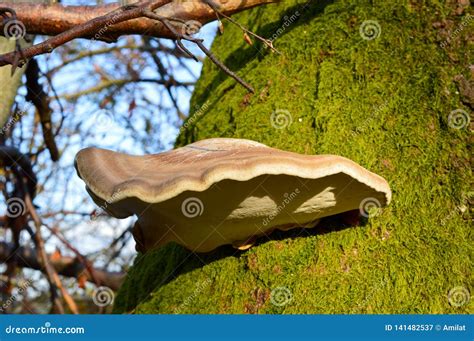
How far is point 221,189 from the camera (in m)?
1.68

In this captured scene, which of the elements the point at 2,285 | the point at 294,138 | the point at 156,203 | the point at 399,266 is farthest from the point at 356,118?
the point at 2,285

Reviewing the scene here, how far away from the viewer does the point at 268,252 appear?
203 centimetres

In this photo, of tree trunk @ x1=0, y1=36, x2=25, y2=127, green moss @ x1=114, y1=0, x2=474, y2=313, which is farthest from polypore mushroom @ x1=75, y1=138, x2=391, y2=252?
tree trunk @ x1=0, y1=36, x2=25, y2=127

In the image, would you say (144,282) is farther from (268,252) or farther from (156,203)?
(156,203)

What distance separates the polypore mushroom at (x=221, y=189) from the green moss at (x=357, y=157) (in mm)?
134

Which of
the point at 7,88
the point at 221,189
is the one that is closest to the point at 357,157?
the point at 221,189

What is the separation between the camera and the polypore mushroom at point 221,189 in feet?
5.20

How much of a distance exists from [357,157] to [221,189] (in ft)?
2.15

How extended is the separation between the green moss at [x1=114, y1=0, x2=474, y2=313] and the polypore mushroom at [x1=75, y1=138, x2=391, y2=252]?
134 mm

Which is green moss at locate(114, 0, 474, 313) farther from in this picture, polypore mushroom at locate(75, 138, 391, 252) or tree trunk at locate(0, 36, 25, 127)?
tree trunk at locate(0, 36, 25, 127)

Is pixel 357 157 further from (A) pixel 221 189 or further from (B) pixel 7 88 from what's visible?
(B) pixel 7 88

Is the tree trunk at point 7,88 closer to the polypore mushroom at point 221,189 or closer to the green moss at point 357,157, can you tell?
the green moss at point 357,157

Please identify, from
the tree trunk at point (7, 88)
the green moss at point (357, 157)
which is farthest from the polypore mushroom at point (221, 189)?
the tree trunk at point (7, 88)

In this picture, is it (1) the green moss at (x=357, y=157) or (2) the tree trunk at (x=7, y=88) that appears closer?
(1) the green moss at (x=357, y=157)
